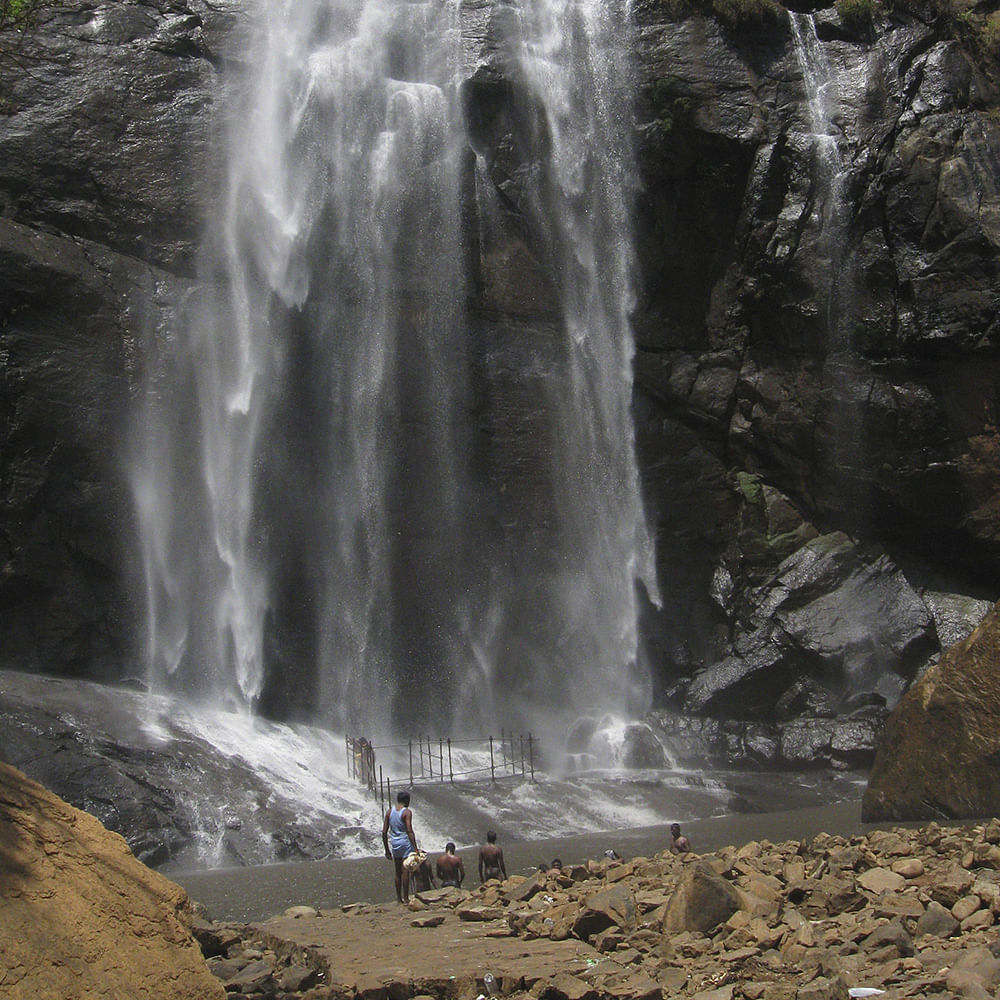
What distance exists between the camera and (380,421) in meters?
27.5

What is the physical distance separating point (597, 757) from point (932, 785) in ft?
40.2

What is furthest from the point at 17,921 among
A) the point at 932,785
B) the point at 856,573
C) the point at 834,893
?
the point at 856,573

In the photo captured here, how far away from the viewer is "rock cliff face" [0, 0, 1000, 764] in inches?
955

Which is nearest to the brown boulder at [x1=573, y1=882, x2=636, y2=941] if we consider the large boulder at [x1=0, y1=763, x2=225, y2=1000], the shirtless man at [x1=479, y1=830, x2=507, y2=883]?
the large boulder at [x1=0, y1=763, x2=225, y2=1000]

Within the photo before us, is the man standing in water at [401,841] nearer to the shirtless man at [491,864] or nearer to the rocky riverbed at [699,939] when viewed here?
the shirtless man at [491,864]

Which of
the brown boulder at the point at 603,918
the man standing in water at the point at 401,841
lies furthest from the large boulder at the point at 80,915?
the man standing in water at the point at 401,841

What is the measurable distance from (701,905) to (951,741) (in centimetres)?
668

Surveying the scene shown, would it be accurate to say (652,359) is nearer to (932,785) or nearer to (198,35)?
(198,35)

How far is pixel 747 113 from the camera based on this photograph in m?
28.4

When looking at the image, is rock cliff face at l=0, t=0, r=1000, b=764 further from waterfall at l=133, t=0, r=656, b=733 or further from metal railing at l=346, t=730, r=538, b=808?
metal railing at l=346, t=730, r=538, b=808

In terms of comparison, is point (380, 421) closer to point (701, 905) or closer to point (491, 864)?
point (491, 864)

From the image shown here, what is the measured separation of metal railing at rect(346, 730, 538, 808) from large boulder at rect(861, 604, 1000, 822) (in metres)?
9.08

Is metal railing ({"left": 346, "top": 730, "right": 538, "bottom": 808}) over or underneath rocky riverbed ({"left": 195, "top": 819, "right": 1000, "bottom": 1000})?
underneath

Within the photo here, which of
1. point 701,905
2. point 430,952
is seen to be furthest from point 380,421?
point 701,905
